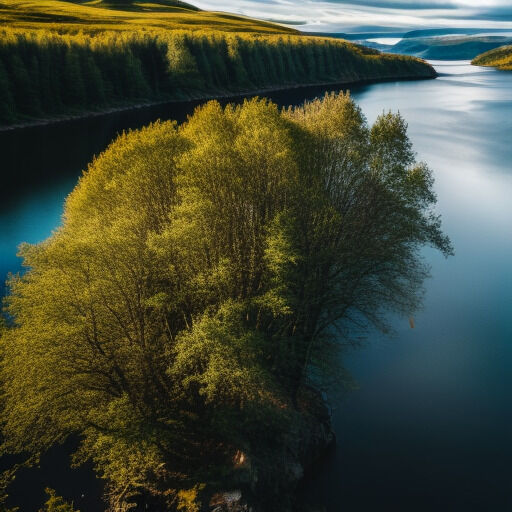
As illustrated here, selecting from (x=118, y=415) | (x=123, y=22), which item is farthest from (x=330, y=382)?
(x=123, y=22)

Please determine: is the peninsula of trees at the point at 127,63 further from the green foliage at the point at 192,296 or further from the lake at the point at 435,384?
the green foliage at the point at 192,296

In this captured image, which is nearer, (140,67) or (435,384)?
(435,384)

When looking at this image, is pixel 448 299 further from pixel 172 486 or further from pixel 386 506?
pixel 172 486

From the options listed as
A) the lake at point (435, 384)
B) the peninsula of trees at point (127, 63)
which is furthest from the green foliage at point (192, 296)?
the peninsula of trees at point (127, 63)

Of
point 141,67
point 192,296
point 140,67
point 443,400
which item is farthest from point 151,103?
point 443,400

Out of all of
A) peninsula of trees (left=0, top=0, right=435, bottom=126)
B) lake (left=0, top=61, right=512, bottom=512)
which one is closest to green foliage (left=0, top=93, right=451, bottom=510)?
lake (left=0, top=61, right=512, bottom=512)

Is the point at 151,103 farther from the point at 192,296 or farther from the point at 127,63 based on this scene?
the point at 192,296
